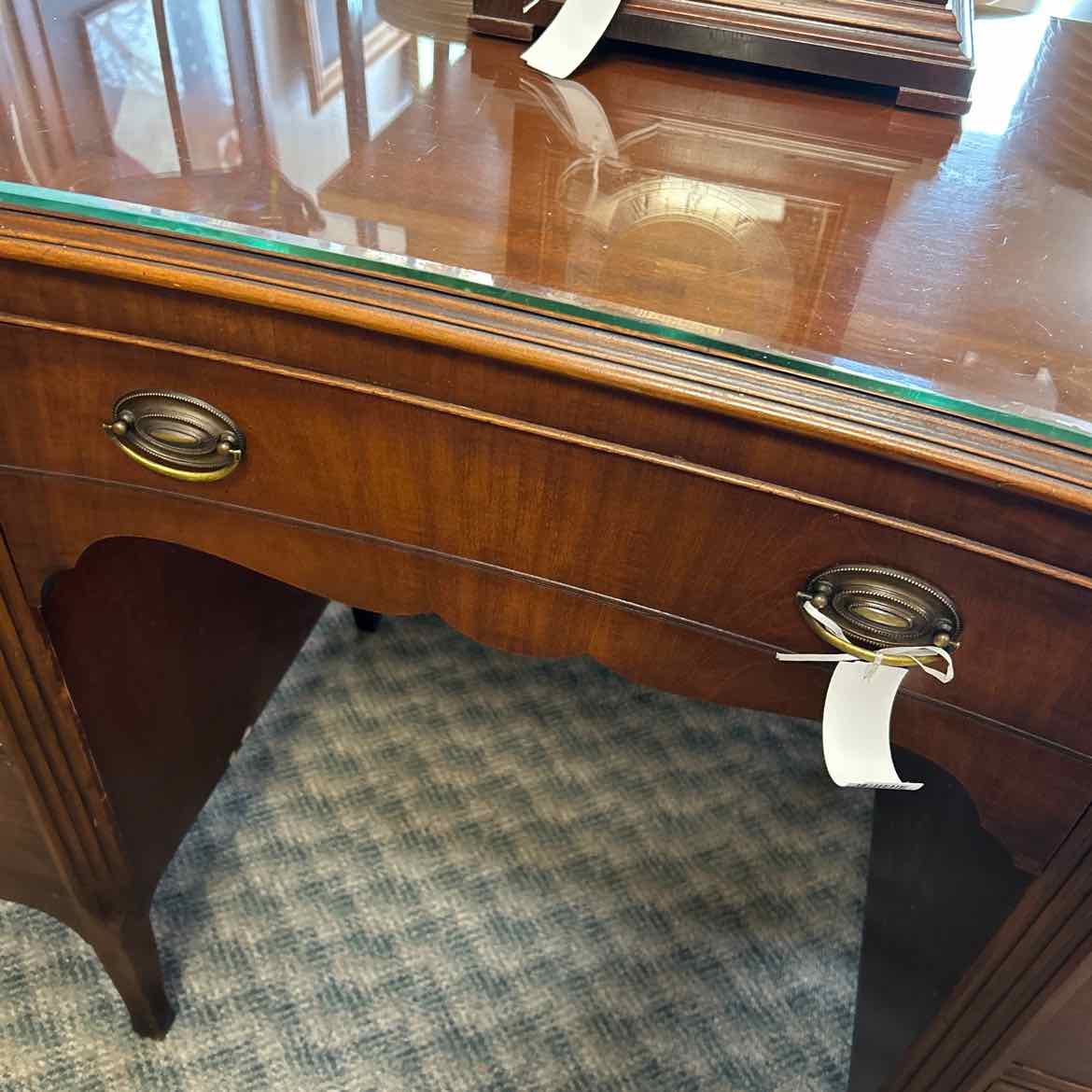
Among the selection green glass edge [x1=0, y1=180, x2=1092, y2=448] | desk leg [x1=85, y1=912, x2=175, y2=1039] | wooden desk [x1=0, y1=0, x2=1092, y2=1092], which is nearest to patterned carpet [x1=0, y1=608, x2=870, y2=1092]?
desk leg [x1=85, y1=912, x2=175, y2=1039]

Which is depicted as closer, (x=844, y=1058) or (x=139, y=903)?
(x=139, y=903)

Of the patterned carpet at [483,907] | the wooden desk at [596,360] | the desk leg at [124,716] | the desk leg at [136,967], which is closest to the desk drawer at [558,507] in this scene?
the wooden desk at [596,360]

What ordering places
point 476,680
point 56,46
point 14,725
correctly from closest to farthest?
point 56,46 < point 14,725 < point 476,680

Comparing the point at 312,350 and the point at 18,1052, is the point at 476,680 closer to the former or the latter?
the point at 18,1052

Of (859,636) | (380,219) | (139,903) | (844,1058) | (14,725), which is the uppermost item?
(380,219)

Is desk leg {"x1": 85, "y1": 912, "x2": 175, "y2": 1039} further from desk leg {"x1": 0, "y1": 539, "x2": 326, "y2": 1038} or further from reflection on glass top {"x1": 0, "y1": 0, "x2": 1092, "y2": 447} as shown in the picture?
reflection on glass top {"x1": 0, "y1": 0, "x2": 1092, "y2": 447}

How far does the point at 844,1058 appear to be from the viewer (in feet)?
3.02

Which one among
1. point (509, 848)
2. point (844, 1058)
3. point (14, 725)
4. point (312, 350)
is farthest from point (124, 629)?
point (844, 1058)

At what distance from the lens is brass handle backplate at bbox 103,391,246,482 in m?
0.48

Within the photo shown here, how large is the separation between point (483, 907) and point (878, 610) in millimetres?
666

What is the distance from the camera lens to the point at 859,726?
0.48m

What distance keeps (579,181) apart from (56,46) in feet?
0.97

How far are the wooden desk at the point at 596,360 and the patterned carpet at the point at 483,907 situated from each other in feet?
1.21

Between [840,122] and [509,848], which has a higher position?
[840,122]
